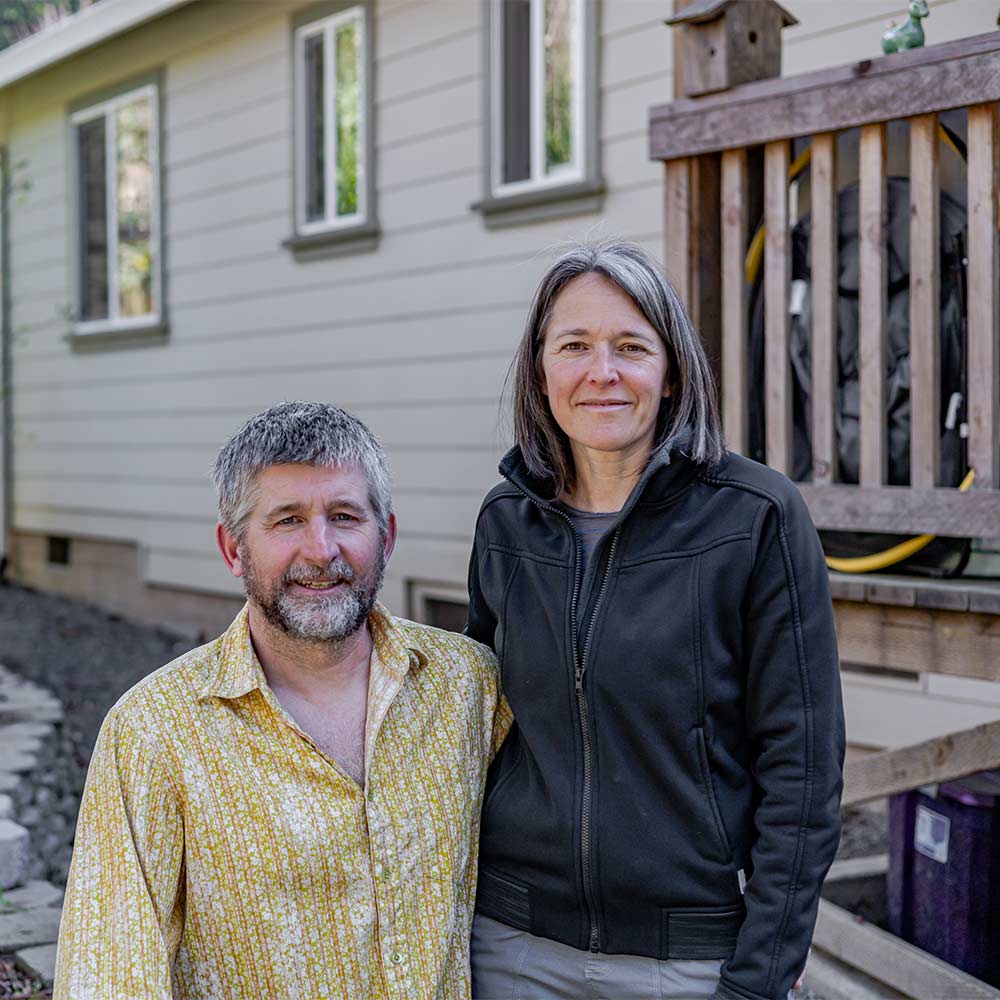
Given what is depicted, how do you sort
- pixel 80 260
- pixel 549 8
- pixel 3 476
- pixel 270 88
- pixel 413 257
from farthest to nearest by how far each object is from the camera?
pixel 3 476, pixel 80 260, pixel 270 88, pixel 413 257, pixel 549 8

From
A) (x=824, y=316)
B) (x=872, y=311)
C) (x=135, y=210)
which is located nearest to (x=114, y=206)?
(x=135, y=210)

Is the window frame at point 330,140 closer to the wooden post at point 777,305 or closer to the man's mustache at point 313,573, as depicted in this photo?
the wooden post at point 777,305

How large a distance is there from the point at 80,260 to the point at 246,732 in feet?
29.9

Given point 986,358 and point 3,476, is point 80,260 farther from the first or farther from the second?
point 986,358

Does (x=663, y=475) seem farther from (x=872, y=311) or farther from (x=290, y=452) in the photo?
(x=872, y=311)

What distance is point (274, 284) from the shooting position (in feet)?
27.4

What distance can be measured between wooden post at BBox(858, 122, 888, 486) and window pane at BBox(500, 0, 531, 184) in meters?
3.54

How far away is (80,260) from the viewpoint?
34.4 ft

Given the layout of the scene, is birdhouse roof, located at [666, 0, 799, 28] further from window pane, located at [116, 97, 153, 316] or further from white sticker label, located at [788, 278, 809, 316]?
window pane, located at [116, 97, 153, 316]

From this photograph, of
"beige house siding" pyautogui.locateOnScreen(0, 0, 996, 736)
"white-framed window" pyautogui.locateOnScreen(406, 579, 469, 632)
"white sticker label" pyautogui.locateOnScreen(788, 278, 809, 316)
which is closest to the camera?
"white sticker label" pyautogui.locateOnScreen(788, 278, 809, 316)

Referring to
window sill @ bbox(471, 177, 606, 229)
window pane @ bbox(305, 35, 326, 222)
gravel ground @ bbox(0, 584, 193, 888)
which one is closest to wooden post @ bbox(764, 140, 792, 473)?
gravel ground @ bbox(0, 584, 193, 888)

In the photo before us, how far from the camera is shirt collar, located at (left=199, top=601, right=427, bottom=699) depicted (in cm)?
212

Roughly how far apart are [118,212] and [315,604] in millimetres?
8777

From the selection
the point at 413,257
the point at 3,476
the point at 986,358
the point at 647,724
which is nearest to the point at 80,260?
the point at 3,476
